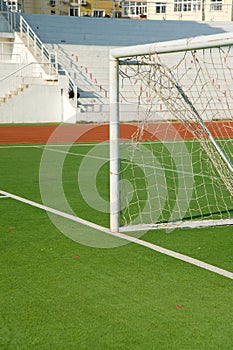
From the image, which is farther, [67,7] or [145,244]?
[67,7]

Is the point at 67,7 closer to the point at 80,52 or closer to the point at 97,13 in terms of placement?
the point at 97,13

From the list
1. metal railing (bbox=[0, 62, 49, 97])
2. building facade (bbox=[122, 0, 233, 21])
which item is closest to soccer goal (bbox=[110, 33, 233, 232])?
metal railing (bbox=[0, 62, 49, 97])

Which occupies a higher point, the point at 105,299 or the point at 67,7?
the point at 67,7

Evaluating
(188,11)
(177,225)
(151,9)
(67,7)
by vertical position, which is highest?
(67,7)

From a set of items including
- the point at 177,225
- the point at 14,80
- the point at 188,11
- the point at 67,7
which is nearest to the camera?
the point at 177,225

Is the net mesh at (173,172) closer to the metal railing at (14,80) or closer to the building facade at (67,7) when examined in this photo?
the metal railing at (14,80)

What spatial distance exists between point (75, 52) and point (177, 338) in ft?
89.6

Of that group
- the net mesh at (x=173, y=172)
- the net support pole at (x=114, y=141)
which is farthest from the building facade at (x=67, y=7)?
the net support pole at (x=114, y=141)

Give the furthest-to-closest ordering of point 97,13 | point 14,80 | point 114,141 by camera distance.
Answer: point 97,13, point 14,80, point 114,141

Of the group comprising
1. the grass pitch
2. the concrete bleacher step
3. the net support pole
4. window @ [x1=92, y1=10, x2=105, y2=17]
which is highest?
window @ [x1=92, y1=10, x2=105, y2=17]

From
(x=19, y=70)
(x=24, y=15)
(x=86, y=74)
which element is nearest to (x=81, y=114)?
(x=19, y=70)

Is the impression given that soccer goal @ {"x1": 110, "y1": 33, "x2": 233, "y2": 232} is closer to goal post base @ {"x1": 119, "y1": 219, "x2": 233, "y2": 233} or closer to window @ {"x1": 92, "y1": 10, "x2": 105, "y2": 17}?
goal post base @ {"x1": 119, "y1": 219, "x2": 233, "y2": 233}

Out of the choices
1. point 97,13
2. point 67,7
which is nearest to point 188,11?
point 97,13

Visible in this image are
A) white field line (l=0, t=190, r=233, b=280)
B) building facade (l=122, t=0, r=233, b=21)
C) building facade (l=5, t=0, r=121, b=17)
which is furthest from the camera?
building facade (l=122, t=0, r=233, b=21)
